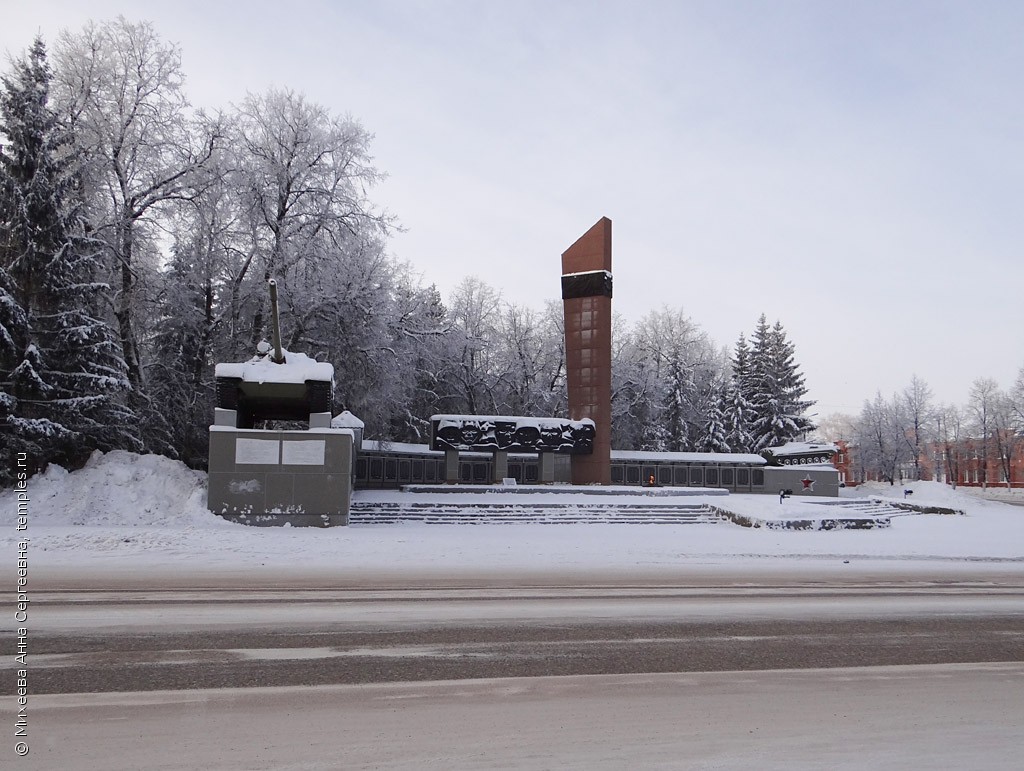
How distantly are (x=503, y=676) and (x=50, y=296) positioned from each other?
22.5 meters

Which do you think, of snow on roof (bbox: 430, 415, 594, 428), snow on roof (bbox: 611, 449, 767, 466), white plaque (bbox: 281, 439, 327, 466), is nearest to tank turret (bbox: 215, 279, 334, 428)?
white plaque (bbox: 281, 439, 327, 466)

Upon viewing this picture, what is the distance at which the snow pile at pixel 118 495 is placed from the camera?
19062 mm

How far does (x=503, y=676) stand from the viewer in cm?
584

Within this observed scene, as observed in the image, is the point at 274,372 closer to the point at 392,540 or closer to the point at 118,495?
the point at 118,495

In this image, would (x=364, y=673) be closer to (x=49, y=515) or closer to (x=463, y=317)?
(x=49, y=515)

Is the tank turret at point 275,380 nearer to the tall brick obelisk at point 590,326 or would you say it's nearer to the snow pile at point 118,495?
the snow pile at point 118,495

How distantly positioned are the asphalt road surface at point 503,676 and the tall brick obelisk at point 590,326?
23.6 m

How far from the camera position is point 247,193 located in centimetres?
2823

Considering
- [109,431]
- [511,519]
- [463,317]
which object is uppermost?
[463,317]

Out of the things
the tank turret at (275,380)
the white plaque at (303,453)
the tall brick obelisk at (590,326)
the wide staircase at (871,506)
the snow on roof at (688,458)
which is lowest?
the wide staircase at (871,506)

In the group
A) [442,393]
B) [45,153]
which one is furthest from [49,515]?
[442,393]

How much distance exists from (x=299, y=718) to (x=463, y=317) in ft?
143

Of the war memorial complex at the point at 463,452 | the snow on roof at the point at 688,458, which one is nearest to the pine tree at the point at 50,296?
the war memorial complex at the point at 463,452

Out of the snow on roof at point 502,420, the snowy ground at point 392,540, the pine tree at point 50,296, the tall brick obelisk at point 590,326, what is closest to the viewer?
the snowy ground at point 392,540
